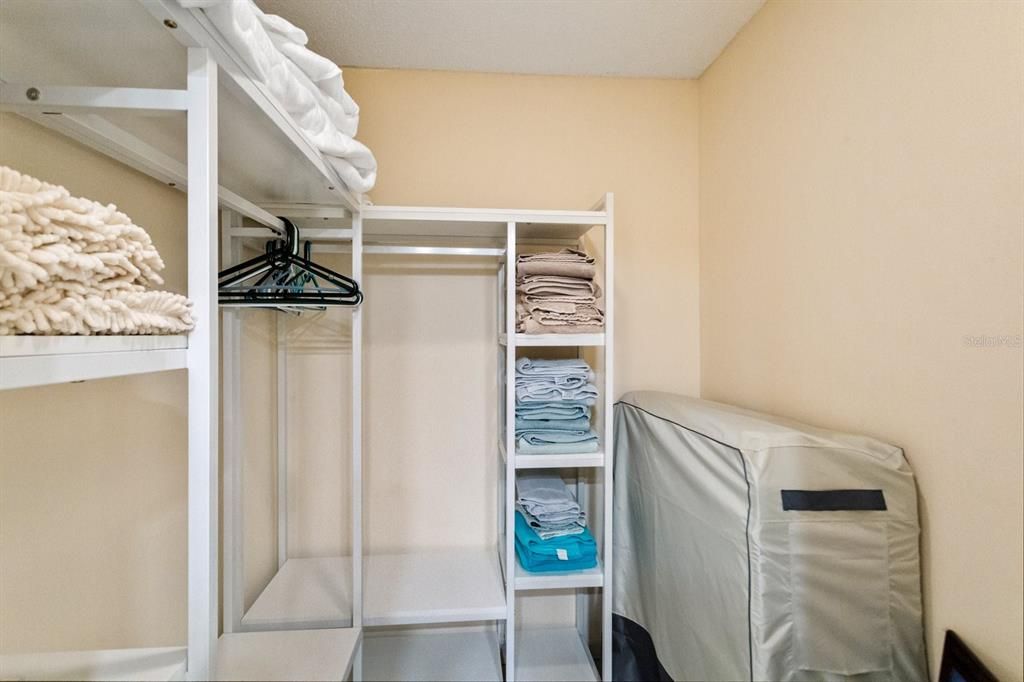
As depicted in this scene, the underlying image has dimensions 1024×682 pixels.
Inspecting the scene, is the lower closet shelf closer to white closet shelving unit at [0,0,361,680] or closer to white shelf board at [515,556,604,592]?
white shelf board at [515,556,604,592]

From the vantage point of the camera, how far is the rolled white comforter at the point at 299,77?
588 mm

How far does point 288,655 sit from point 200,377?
0.93 metres

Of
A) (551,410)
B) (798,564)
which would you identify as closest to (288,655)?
(551,410)

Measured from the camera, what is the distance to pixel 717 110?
1576 millimetres

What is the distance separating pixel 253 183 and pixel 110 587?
933mm

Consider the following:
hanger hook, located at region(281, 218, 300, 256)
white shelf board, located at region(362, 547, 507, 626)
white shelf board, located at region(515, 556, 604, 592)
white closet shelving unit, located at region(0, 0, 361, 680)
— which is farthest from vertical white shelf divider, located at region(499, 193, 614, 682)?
white closet shelving unit, located at region(0, 0, 361, 680)

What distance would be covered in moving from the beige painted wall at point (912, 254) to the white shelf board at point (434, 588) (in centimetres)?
105

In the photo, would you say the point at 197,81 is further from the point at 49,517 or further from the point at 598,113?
the point at 598,113

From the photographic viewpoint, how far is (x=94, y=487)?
81cm

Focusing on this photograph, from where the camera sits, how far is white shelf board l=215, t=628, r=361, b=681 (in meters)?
1.04

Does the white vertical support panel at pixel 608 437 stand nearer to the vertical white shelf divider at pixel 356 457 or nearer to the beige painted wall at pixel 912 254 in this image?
the beige painted wall at pixel 912 254

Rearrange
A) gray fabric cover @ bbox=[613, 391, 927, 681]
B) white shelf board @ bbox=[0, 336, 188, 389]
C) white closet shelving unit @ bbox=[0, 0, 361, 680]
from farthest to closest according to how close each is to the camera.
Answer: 1. gray fabric cover @ bbox=[613, 391, 927, 681]
2. white closet shelving unit @ bbox=[0, 0, 361, 680]
3. white shelf board @ bbox=[0, 336, 188, 389]

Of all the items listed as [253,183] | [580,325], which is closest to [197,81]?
[253,183]

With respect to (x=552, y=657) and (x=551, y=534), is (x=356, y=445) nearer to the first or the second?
(x=551, y=534)
